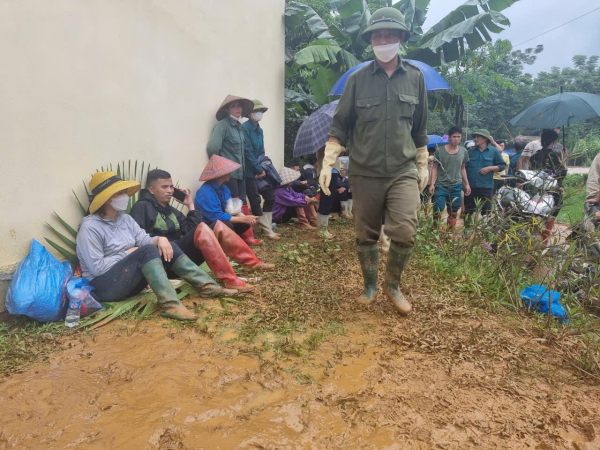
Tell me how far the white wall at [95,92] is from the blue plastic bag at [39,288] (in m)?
0.15

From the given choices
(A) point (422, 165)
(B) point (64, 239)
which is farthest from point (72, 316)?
(A) point (422, 165)

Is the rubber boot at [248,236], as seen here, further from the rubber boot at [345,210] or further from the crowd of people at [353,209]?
the rubber boot at [345,210]

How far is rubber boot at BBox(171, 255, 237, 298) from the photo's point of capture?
3.50 metres

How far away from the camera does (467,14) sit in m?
10.3

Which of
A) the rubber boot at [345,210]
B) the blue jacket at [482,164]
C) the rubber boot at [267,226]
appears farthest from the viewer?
the rubber boot at [345,210]

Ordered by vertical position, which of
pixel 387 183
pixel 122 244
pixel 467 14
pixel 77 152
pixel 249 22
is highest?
pixel 467 14

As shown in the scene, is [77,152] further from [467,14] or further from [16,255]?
[467,14]

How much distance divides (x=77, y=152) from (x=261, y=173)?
9.36 feet

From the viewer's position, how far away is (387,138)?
10.7 ft

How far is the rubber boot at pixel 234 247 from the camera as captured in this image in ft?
13.3

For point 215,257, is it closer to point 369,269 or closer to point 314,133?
point 369,269

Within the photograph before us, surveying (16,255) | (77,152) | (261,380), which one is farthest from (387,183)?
(16,255)

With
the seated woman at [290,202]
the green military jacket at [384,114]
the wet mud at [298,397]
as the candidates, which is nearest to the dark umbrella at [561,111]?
the seated woman at [290,202]

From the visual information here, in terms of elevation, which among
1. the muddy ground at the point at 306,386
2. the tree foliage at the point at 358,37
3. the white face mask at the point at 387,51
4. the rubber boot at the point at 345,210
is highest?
the tree foliage at the point at 358,37
